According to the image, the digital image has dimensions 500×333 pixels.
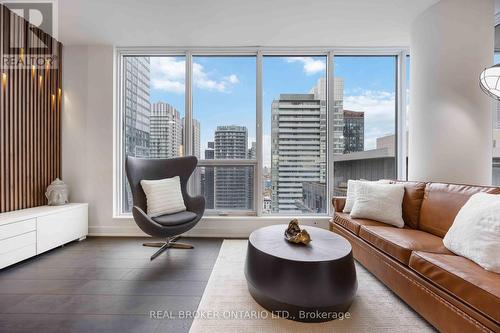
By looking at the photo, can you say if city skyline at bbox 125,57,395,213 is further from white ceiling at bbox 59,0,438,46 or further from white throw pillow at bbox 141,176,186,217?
white throw pillow at bbox 141,176,186,217

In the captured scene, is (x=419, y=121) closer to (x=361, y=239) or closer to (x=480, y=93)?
(x=480, y=93)

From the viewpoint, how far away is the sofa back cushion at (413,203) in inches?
91.4

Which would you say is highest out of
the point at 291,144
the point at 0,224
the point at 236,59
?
A: the point at 236,59

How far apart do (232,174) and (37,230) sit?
2418 millimetres

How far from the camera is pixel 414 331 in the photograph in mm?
1464

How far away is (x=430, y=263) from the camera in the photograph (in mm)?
Result: 1450

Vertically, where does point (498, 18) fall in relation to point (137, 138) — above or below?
above

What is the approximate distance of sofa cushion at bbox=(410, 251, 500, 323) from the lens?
3.61ft

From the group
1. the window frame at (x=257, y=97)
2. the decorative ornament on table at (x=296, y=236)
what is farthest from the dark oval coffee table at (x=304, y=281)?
the window frame at (x=257, y=97)

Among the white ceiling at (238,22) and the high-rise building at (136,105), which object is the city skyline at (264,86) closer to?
the high-rise building at (136,105)

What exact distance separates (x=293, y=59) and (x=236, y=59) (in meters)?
0.90

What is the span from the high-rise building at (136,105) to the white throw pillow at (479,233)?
12.3 ft

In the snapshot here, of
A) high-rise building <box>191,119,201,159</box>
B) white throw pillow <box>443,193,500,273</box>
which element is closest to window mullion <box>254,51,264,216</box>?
high-rise building <box>191,119,201,159</box>

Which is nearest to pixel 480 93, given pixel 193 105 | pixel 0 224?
pixel 193 105
